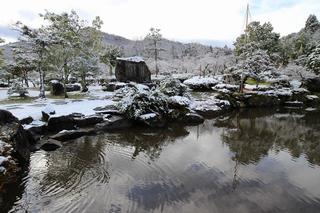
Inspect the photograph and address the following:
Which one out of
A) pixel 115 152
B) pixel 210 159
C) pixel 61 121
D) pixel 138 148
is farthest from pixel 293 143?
pixel 61 121

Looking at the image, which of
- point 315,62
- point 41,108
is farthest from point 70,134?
point 315,62

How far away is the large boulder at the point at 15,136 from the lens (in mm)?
7871

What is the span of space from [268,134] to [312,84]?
616 inches

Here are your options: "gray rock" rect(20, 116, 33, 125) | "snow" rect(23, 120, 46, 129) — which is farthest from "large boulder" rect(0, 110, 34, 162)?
"gray rock" rect(20, 116, 33, 125)

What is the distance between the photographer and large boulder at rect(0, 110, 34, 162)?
25.8 ft

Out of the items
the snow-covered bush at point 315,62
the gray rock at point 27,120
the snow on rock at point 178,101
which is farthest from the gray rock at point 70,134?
the snow-covered bush at point 315,62

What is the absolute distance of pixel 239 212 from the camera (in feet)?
18.4

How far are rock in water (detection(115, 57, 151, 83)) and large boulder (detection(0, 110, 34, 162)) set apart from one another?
53.7 feet

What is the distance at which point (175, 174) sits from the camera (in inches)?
300

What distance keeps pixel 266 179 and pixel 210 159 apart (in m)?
2.03

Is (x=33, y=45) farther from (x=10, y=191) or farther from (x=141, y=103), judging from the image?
(x=10, y=191)

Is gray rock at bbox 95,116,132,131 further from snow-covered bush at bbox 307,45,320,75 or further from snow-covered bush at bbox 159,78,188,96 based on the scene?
snow-covered bush at bbox 307,45,320,75

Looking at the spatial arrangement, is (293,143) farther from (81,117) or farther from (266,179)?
(81,117)

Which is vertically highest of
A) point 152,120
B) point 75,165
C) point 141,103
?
point 141,103
